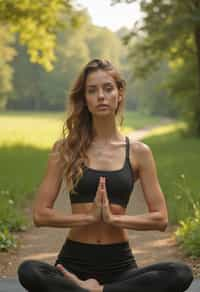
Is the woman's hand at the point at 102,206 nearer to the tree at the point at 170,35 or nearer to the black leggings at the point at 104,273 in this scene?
the black leggings at the point at 104,273

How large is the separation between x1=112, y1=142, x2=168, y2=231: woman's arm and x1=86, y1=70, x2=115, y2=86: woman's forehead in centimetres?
42

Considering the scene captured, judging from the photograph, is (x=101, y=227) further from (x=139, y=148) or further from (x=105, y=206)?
(x=139, y=148)

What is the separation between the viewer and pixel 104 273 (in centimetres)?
363

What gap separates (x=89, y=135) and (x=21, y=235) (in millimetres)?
5242

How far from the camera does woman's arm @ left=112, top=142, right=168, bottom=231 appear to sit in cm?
354

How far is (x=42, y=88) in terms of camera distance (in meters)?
88.4

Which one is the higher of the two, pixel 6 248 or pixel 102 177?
Result: pixel 102 177

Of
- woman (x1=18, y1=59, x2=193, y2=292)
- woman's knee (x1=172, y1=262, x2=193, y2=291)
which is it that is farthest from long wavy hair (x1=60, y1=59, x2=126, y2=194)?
woman's knee (x1=172, y1=262, x2=193, y2=291)

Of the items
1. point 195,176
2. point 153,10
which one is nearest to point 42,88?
point 153,10

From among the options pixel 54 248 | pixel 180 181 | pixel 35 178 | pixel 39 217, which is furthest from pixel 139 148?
pixel 35 178

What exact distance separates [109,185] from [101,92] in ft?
1.81

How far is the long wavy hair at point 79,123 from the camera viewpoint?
365cm

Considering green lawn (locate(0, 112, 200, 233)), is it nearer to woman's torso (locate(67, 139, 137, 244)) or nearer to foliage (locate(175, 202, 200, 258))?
foliage (locate(175, 202, 200, 258))

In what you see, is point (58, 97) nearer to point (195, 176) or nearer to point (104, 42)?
point (104, 42)
